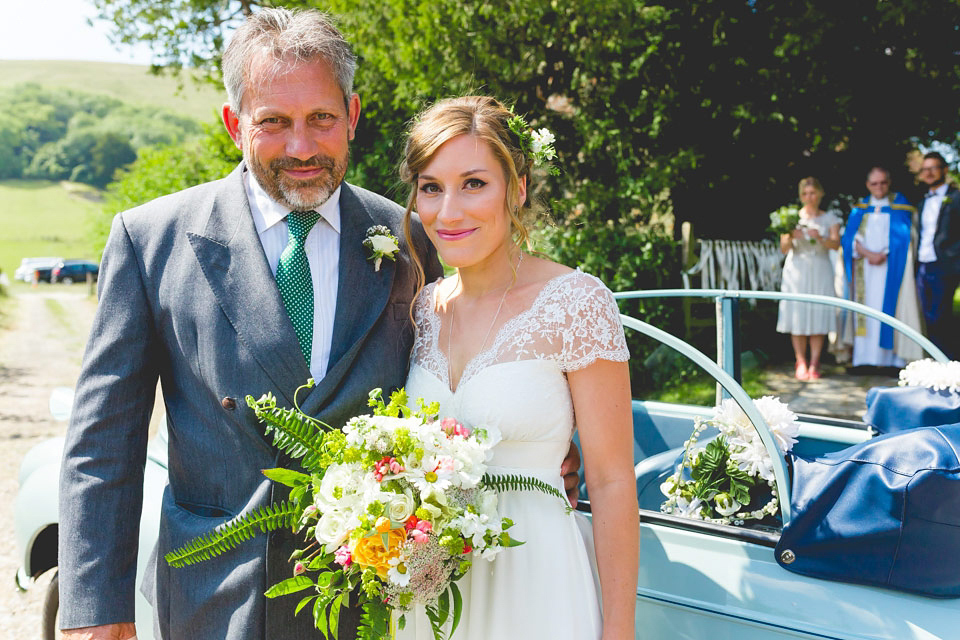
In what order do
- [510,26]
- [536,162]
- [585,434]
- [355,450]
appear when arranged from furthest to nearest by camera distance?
[510,26] → [536,162] → [585,434] → [355,450]

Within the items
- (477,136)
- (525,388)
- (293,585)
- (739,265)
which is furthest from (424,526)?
(739,265)

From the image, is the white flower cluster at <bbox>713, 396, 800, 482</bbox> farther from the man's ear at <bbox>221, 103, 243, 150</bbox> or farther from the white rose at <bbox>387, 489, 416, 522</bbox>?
the man's ear at <bbox>221, 103, 243, 150</bbox>

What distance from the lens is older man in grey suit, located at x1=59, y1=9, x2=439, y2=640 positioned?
181cm

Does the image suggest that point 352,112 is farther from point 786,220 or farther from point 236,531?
point 786,220

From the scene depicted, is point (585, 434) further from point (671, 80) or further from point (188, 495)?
point (671, 80)

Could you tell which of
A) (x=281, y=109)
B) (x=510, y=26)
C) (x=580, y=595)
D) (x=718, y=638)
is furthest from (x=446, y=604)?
(x=510, y=26)

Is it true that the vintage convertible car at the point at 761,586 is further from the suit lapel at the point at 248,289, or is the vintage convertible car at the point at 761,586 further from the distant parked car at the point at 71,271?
the distant parked car at the point at 71,271

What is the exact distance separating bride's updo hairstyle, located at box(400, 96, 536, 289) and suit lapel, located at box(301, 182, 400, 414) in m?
0.17

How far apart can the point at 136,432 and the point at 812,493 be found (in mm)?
1646

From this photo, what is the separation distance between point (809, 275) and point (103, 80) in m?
81.9

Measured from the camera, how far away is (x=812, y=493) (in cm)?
196

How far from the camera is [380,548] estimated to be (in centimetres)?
148

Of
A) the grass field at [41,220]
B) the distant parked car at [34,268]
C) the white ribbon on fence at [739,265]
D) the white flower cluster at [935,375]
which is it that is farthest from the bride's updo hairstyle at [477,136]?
the distant parked car at [34,268]

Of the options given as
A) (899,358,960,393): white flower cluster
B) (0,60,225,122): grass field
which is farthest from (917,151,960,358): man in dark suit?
(0,60,225,122): grass field
